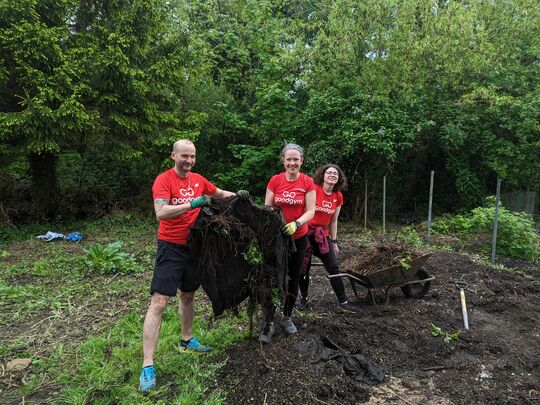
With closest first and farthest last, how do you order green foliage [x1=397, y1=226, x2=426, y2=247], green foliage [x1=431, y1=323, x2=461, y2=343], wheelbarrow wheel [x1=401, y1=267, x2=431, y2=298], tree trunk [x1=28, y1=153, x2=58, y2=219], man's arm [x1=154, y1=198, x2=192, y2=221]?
man's arm [x1=154, y1=198, x2=192, y2=221] → green foliage [x1=431, y1=323, x2=461, y2=343] → wheelbarrow wheel [x1=401, y1=267, x2=431, y2=298] → green foliage [x1=397, y1=226, x2=426, y2=247] → tree trunk [x1=28, y1=153, x2=58, y2=219]

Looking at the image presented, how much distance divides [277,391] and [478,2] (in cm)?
1387

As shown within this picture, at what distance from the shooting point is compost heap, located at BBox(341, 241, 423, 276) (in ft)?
15.2

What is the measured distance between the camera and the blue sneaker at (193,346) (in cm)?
352

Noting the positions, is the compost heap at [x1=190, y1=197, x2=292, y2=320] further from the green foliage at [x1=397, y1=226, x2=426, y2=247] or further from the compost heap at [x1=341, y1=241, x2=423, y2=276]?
the green foliage at [x1=397, y1=226, x2=426, y2=247]

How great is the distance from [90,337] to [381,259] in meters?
3.35

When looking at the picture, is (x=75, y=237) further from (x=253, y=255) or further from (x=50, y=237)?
(x=253, y=255)

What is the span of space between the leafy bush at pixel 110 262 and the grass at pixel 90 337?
60mm

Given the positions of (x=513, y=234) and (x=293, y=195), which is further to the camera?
(x=513, y=234)

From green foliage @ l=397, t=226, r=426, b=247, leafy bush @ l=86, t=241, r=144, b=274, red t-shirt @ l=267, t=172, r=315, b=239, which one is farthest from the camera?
green foliage @ l=397, t=226, r=426, b=247

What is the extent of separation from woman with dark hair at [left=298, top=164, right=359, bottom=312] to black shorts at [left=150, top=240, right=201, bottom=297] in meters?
1.50

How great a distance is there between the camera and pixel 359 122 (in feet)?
33.1

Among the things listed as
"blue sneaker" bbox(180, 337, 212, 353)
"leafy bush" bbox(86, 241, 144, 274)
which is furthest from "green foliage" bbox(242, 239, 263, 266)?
"leafy bush" bbox(86, 241, 144, 274)

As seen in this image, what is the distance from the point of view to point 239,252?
A: 10.3ft

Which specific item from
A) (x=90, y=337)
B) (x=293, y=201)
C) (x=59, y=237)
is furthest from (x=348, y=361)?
(x=59, y=237)
